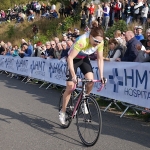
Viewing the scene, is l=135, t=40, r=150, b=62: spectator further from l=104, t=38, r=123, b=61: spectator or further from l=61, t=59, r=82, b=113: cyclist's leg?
l=61, t=59, r=82, b=113: cyclist's leg

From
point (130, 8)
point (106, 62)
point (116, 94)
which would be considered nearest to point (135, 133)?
point (116, 94)

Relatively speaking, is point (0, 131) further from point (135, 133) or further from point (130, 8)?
point (130, 8)

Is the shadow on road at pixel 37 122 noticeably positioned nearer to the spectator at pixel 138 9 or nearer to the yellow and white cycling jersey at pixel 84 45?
the yellow and white cycling jersey at pixel 84 45

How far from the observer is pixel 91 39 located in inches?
222

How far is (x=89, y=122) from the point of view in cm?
576

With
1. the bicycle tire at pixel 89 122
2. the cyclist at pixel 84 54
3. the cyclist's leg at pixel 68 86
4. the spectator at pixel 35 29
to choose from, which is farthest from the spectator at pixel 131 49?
the spectator at pixel 35 29

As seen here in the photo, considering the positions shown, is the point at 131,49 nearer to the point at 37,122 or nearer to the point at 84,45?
the point at 84,45

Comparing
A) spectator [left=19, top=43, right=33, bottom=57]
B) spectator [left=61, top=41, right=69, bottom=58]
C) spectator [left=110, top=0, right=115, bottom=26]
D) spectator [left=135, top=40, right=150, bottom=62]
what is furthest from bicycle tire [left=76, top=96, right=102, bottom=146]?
spectator [left=110, top=0, right=115, bottom=26]

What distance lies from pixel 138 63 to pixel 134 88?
1.97ft

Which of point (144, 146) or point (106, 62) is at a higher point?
point (106, 62)

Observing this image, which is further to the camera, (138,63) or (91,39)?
(138,63)

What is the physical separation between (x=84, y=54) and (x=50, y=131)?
5.81ft

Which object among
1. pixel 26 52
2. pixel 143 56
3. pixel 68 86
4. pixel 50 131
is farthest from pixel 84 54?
pixel 26 52

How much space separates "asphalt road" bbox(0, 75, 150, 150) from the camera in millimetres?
5699
